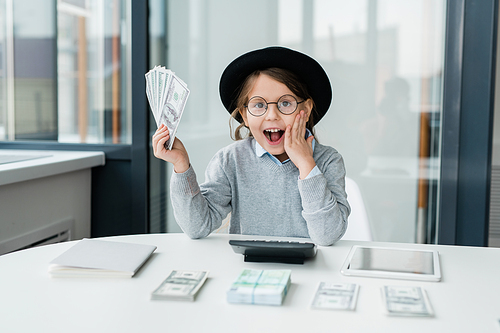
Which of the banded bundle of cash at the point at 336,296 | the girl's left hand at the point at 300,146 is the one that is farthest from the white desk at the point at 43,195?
the banded bundle of cash at the point at 336,296

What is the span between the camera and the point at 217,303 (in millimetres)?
822

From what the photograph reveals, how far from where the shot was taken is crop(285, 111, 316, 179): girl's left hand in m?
1.30

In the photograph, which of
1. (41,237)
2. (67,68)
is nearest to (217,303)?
(41,237)

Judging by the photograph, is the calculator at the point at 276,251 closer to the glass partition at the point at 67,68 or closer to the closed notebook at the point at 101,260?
the closed notebook at the point at 101,260

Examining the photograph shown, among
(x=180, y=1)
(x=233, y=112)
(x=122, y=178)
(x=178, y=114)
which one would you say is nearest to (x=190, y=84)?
(x=180, y=1)

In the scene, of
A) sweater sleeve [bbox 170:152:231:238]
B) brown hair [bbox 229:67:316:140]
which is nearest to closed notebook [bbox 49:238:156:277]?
sweater sleeve [bbox 170:152:231:238]

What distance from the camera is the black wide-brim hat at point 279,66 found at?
1423 millimetres

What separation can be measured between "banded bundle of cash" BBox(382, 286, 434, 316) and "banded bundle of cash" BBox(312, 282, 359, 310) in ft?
0.18

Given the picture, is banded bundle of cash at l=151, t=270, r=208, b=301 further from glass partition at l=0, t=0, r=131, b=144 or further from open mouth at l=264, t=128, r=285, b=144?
glass partition at l=0, t=0, r=131, b=144

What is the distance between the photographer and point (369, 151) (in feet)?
7.41

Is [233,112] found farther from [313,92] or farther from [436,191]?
[436,191]

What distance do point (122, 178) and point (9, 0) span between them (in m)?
1.08

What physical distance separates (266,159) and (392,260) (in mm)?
570

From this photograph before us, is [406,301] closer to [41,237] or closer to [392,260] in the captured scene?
[392,260]
